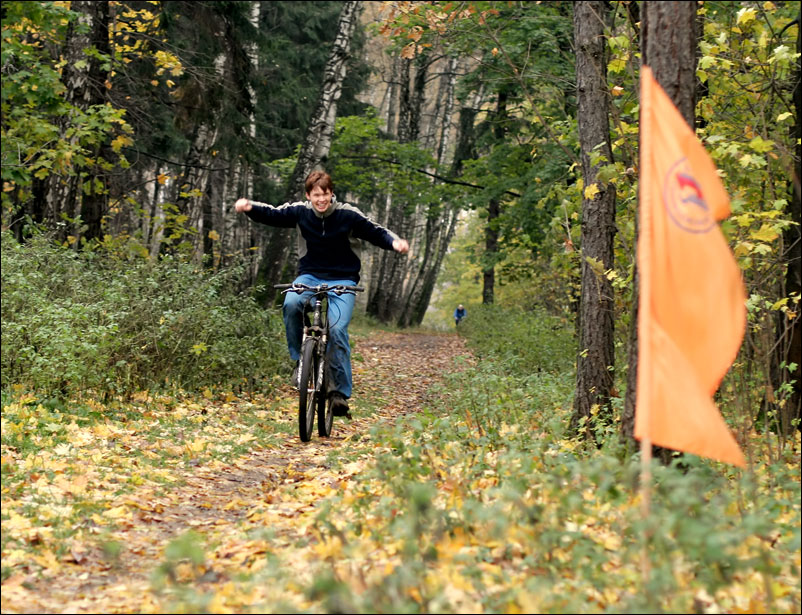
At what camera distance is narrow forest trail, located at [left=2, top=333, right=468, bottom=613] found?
395cm

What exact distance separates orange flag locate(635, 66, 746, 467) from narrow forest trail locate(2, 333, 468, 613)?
185 cm

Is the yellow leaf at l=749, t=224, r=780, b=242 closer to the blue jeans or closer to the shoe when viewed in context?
the blue jeans

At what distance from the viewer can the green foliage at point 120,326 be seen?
25.8 feet

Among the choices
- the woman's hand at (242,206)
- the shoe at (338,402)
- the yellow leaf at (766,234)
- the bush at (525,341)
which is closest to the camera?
the yellow leaf at (766,234)

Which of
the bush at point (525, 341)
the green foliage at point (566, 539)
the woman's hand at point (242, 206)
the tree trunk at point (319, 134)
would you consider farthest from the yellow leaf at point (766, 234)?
the tree trunk at point (319, 134)

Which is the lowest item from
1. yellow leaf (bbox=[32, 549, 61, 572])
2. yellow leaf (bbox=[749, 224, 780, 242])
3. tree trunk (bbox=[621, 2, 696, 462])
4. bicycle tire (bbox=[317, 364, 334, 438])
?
yellow leaf (bbox=[32, 549, 61, 572])

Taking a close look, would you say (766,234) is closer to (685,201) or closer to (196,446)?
(685,201)

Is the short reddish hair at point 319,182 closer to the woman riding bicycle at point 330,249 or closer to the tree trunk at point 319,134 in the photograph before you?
the woman riding bicycle at point 330,249

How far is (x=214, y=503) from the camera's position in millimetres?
5906

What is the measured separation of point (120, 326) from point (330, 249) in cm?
258

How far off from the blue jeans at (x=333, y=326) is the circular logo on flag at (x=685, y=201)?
4.26 metres

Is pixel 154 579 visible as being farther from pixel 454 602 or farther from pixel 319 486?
pixel 319 486

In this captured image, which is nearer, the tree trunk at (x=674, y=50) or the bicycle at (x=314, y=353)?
the tree trunk at (x=674, y=50)

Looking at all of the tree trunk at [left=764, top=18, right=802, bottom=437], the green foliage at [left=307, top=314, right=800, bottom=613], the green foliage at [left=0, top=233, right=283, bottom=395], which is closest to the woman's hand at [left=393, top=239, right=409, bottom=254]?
the green foliage at [left=307, top=314, right=800, bottom=613]
